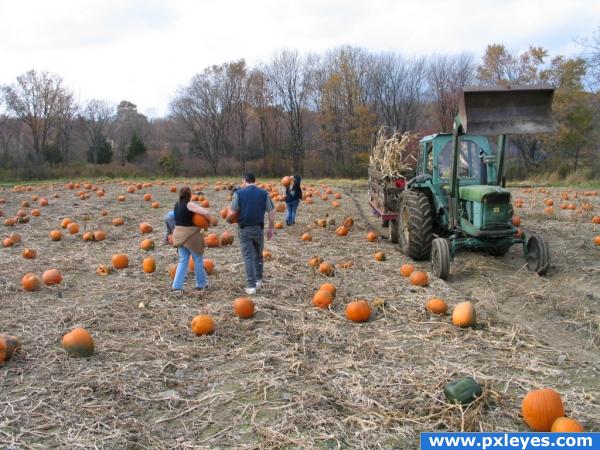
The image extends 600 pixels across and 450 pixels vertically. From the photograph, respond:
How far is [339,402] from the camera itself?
12.2ft

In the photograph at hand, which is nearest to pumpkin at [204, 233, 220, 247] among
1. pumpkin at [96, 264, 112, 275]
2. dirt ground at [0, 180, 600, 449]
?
dirt ground at [0, 180, 600, 449]

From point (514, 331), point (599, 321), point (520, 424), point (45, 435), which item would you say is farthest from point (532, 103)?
point (45, 435)

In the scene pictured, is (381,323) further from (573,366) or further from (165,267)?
(165,267)

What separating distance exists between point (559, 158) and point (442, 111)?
36.2ft

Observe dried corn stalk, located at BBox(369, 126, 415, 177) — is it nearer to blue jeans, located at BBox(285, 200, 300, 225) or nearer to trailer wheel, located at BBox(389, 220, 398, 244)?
trailer wheel, located at BBox(389, 220, 398, 244)

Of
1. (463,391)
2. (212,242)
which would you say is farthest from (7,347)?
(212,242)

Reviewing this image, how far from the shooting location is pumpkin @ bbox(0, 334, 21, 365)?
4.43 meters

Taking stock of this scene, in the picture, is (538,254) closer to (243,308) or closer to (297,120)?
(243,308)

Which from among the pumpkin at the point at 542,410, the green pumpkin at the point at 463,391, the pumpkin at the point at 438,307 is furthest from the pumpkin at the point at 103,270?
the pumpkin at the point at 542,410

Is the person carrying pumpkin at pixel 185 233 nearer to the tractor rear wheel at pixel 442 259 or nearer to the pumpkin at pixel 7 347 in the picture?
the pumpkin at pixel 7 347

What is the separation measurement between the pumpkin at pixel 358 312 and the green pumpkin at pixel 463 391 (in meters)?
1.82

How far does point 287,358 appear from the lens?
177 inches

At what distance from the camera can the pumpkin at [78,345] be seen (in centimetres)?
457

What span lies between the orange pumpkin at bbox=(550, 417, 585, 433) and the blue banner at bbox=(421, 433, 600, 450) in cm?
5
